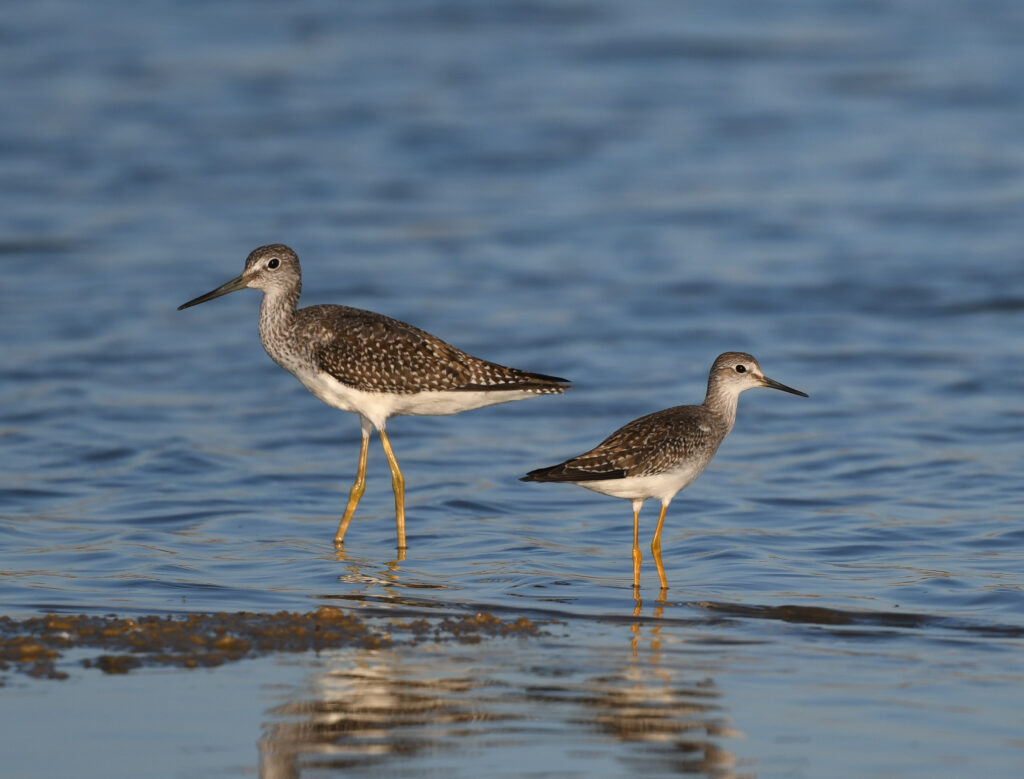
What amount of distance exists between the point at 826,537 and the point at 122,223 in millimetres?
14717

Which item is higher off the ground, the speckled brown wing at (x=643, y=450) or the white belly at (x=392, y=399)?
the white belly at (x=392, y=399)

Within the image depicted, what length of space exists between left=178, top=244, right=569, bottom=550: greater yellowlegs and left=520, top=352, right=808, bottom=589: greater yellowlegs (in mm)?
1088

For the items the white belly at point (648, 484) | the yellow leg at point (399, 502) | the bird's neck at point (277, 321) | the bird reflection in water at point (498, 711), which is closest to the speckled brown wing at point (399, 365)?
the bird's neck at point (277, 321)

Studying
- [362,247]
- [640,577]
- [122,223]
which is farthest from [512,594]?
[122,223]

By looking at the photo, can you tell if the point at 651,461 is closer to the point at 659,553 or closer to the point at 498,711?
the point at 659,553

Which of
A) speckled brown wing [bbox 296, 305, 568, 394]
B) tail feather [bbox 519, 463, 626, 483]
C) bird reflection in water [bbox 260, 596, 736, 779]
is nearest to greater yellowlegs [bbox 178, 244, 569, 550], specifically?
speckled brown wing [bbox 296, 305, 568, 394]

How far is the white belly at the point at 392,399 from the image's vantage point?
38.1 feet

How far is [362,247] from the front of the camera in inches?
857

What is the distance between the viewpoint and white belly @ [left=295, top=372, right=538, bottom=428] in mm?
11625

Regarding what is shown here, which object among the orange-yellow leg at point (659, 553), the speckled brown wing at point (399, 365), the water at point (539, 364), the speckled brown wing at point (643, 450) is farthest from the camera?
the speckled brown wing at point (399, 365)

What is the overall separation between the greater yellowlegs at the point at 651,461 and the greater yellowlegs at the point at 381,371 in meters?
1.09

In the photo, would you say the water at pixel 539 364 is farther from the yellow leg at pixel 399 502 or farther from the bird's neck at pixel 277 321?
the bird's neck at pixel 277 321

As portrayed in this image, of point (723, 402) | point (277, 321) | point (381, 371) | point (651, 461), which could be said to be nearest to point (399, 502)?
point (381, 371)

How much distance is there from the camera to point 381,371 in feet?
38.0
